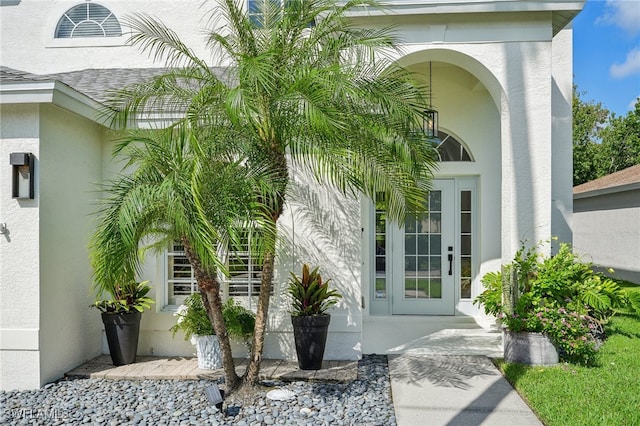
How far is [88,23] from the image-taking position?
32.3 ft

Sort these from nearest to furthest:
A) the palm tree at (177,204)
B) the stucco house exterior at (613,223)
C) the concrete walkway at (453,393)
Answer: the palm tree at (177,204) < the concrete walkway at (453,393) < the stucco house exterior at (613,223)

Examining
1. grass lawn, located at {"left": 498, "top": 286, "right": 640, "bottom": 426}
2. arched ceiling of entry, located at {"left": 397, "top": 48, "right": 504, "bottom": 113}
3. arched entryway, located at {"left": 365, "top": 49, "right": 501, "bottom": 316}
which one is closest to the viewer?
grass lawn, located at {"left": 498, "top": 286, "right": 640, "bottom": 426}

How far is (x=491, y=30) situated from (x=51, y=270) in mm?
7269

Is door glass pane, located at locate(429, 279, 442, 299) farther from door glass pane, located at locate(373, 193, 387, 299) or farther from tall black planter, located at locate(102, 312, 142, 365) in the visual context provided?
tall black planter, located at locate(102, 312, 142, 365)

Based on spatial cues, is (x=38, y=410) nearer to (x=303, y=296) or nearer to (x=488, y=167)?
(x=303, y=296)

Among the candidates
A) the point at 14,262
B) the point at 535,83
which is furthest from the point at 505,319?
the point at 14,262

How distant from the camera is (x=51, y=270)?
6266 mm

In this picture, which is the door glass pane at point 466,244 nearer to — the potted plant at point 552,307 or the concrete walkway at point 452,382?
the concrete walkway at point 452,382

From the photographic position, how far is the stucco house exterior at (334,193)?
6.07 m

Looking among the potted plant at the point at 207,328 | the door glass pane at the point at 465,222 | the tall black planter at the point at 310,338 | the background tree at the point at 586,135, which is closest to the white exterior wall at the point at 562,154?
the door glass pane at the point at 465,222

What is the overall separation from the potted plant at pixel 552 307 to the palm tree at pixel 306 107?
229 centimetres

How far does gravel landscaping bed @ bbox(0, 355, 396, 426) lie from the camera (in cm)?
507

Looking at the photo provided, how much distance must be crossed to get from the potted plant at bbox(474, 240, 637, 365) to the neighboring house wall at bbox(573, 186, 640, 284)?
8058 millimetres

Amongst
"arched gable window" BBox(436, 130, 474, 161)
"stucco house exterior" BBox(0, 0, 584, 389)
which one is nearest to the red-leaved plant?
"stucco house exterior" BBox(0, 0, 584, 389)
